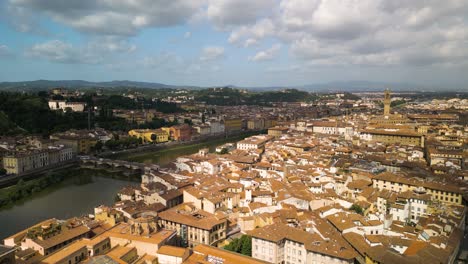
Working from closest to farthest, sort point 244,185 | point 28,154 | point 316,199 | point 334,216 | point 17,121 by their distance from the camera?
point 334,216 < point 316,199 < point 244,185 < point 28,154 < point 17,121

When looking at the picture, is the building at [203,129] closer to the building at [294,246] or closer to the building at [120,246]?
the building at [120,246]

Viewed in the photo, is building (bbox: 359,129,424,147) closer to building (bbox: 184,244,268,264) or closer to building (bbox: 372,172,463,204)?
building (bbox: 372,172,463,204)

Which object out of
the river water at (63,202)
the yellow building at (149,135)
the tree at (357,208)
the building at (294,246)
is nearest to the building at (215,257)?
the building at (294,246)

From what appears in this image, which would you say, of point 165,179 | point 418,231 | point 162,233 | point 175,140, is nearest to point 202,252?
point 162,233

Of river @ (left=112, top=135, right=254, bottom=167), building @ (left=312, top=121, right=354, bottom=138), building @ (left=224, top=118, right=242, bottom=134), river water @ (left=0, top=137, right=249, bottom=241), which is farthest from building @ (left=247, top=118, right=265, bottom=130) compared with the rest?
river water @ (left=0, top=137, right=249, bottom=241)

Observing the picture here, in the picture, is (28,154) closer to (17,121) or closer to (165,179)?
(165,179)

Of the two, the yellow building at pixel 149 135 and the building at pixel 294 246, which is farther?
the yellow building at pixel 149 135

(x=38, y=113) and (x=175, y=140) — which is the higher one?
(x=38, y=113)
